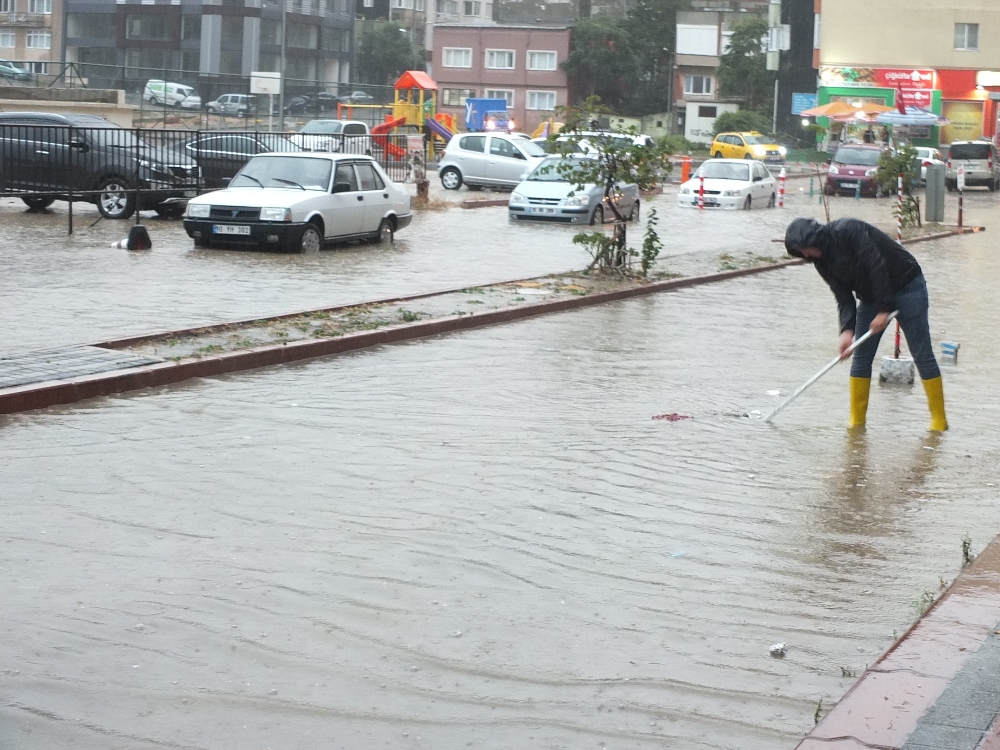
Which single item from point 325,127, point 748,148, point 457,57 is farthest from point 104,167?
point 457,57

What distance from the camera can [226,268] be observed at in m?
17.5

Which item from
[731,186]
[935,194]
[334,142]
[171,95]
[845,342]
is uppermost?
[171,95]

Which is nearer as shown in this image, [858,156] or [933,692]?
[933,692]

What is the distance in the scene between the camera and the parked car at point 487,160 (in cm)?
3800

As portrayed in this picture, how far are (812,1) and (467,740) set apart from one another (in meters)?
83.6

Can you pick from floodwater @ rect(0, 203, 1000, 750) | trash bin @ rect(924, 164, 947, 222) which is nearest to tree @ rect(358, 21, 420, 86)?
trash bin @ rect(924, 164, 947, 222)

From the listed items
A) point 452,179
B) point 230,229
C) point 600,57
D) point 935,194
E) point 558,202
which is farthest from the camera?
point 600,57

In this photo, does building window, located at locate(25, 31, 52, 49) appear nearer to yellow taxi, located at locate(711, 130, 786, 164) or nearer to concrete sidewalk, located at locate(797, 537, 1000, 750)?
yellow taxi, located at locate(711, 130, 786, 164)

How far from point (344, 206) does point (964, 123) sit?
1986 inches

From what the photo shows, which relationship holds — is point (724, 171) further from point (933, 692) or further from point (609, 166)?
point (933, 692)

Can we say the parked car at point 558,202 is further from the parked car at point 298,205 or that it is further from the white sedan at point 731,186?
the white sedan at point 731,186

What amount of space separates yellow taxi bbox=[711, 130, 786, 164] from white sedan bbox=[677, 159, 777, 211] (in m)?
25.3

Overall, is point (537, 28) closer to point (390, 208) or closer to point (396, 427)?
point (390, 208)

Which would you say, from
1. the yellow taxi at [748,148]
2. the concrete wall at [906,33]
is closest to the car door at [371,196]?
the yellow taxi at [748,148]
